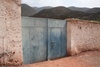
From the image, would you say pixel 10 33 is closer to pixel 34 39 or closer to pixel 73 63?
pixel 34 39

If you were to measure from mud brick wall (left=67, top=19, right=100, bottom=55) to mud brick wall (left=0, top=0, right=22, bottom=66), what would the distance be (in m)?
4.31

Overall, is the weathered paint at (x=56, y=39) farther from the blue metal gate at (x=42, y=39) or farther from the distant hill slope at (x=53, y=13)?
the distant hill slope at (x=53, y=13)

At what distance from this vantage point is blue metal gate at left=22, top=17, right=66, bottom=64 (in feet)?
28.6

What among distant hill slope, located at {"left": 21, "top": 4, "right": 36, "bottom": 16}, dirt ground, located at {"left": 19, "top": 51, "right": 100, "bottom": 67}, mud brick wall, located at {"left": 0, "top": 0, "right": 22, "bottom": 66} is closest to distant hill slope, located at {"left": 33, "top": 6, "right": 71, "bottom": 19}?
distant hill slope, located at {"left": 21, "top": 4, "right": 36, "bottom": 16}

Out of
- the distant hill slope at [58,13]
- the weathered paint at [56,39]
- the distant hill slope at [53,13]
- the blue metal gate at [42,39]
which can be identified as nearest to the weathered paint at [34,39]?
the blue metal gate at [42,39]

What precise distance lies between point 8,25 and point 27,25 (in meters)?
1.36

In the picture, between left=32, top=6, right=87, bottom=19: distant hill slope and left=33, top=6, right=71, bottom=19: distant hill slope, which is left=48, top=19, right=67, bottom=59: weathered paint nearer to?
left=33, top=6, right=71, bottom=19: distant hill slope

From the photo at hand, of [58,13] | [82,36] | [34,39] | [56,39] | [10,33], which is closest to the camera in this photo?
[10,33]

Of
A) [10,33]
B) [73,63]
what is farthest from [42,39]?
[10,33]

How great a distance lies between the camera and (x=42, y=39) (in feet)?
31.6

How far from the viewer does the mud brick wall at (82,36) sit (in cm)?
1145

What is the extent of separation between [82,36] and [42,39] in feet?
12.5

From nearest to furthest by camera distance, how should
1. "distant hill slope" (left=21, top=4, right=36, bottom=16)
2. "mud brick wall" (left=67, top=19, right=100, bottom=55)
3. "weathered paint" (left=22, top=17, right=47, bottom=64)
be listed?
"weathered paint" (left=22, top=17, right=47, bottom=64)
"mud brick wall" (left=67, top=19, right=100, bottom=55)
"distant hill slope" (left=21, top=4, right=36, bottom=16)

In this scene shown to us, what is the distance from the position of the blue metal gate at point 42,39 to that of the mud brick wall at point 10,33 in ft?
2.25
